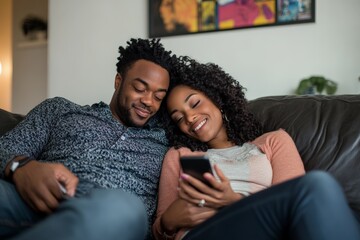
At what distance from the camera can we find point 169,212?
1.05 metres

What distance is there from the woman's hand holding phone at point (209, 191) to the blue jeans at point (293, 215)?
89 millimetres

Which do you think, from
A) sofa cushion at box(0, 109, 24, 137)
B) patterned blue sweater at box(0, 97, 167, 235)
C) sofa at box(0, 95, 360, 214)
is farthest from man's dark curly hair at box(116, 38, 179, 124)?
sofa cushion at box(0, 109, 24, 137)

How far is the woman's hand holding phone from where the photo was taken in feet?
3.09

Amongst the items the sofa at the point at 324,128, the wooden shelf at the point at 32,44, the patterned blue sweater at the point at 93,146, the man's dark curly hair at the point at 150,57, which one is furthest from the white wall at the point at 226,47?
the wooden shelf at the point at 32,44

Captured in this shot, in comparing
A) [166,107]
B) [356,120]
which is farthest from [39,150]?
[356,120]

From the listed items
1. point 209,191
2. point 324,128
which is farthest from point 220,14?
point 209,191

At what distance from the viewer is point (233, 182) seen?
1.14 meters

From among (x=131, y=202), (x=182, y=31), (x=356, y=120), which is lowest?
(x=131, y=202)

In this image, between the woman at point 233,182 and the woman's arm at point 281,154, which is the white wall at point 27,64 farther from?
the woman's arm at point 281,154

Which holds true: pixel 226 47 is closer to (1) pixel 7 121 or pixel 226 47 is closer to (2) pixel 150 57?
(2) pixel 150 57

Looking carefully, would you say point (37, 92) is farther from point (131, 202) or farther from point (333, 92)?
point (131, 202)

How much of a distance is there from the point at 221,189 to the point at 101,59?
1649mm

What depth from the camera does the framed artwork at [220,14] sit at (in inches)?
76.0

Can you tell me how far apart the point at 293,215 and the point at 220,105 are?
69 cm
